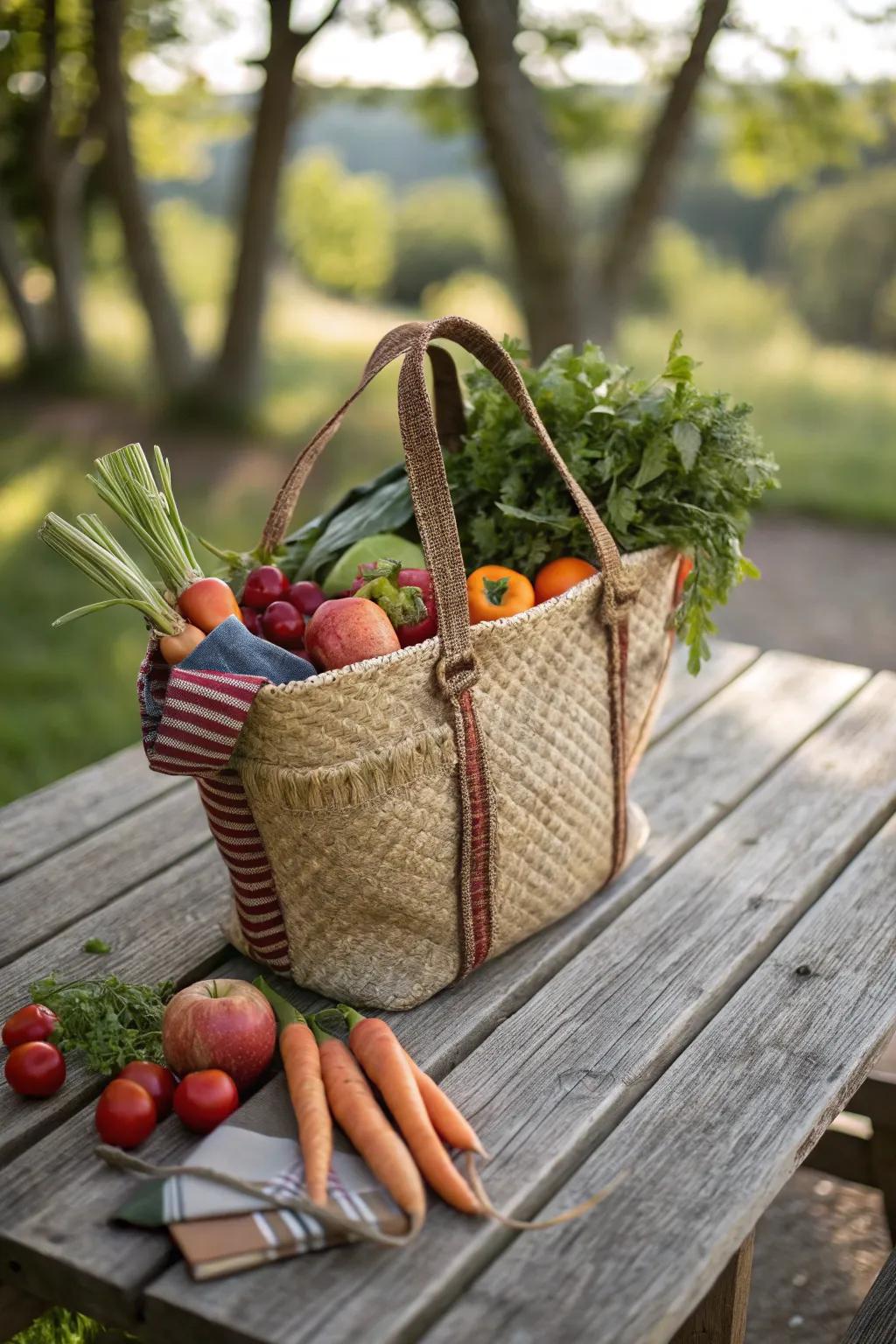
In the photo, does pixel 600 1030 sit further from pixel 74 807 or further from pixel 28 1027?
pixel 74 807

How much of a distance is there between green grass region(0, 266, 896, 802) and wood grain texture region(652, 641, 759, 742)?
6.46 ft

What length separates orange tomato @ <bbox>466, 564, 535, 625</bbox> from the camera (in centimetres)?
175

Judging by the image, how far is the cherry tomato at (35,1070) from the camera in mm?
1518

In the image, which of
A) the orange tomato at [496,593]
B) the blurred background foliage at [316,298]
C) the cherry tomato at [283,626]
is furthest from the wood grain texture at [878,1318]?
the blurred background foliage at [316,298]

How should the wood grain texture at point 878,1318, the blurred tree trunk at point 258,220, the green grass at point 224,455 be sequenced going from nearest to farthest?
the wood grain texture at point 878,1318 < the green grass at point 224,455 < the blurred tree trunk at point 258,220

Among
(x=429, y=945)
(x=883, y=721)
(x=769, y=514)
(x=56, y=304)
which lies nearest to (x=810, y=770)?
(x=883, y=721)

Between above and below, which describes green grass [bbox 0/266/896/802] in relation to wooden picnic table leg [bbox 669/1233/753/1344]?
below

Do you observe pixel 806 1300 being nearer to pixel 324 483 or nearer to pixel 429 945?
pixel 429 945

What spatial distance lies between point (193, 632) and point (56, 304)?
29.1 ft

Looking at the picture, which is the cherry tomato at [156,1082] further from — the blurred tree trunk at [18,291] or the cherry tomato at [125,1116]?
the blurred tree trunk at [18,291]

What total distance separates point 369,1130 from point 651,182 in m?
4.80

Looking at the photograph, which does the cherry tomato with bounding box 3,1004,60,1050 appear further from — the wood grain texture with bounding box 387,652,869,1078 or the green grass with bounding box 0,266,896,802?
the green grass with bounding box 0,266,896,802

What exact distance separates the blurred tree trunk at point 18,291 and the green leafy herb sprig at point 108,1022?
849 cm

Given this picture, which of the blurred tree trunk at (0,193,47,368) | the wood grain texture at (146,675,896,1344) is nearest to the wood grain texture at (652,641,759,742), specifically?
the wood grain texture at (146,675,896,1344)
